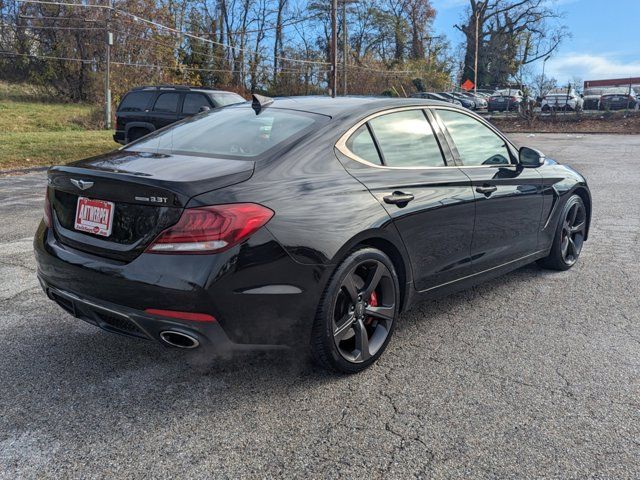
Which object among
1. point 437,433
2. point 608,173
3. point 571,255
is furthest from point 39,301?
point 608,173

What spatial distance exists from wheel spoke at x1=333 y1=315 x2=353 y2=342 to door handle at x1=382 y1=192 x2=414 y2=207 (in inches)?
27.1

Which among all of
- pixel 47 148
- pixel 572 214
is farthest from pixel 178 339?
pixel 47 148

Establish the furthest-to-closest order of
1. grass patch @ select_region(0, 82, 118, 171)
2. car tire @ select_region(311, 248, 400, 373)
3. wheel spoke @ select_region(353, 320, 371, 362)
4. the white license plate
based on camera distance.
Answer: grass patch @ select_region(0, 82, 118, 171)
wheel spoke @ select_region(353, 320, 371, 362)
car tire @ select_region(311, 248, 400, 373)
the white license plate

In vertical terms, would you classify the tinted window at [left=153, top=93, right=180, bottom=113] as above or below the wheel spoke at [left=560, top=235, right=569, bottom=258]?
above

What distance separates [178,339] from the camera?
8.70 feet

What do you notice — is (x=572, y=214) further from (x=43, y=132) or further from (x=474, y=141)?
(x=43, y=132)

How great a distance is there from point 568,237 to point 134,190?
4010 millimetres

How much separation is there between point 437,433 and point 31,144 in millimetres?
15776

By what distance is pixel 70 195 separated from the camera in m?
2.99

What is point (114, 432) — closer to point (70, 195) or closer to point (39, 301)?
point (70, 195)

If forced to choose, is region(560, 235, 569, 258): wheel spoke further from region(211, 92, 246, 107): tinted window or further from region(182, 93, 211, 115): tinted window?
region(182, 93, 211, 115): tinted window

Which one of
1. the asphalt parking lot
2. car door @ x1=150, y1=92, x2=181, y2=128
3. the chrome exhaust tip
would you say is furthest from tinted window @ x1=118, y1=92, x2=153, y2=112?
the chrome exhaust tip

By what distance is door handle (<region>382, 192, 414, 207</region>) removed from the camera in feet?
10.5

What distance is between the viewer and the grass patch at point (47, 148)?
13695mm
